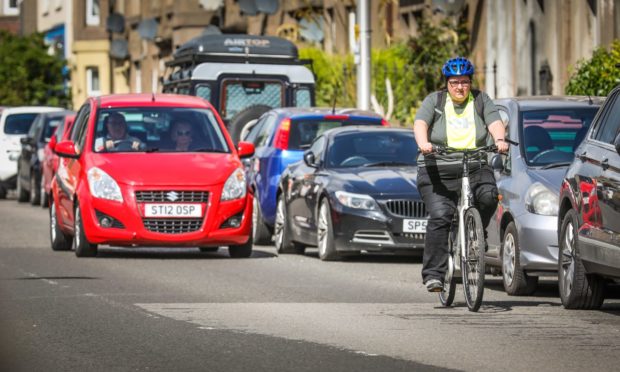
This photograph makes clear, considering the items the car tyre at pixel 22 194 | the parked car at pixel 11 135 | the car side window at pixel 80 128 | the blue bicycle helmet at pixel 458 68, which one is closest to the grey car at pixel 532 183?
the blue bicycle helmet at pixel 458 68

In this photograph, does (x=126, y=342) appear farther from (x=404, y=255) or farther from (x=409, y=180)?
(x=404, y=255)

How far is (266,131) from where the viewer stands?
2352 cm

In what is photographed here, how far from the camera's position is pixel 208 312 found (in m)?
13.4

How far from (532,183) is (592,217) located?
2.01 m

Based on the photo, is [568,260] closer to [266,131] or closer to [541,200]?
[541,200]

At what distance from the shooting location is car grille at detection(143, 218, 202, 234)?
1917cm

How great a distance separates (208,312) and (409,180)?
20.9 ft

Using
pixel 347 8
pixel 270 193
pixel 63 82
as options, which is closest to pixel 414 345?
pixel 270 193

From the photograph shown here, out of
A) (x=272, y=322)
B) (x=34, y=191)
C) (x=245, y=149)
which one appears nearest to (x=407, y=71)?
(x=34, y=191)

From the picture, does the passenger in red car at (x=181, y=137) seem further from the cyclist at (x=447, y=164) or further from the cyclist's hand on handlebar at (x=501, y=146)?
the cyclist's hand on handlebar at (x=501, y=146)

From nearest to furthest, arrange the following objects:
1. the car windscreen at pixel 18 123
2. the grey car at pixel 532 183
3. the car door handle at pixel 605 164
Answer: the car door handle at pixel 605 164 → the grey car at pixel 532 183 → the car windscreen at pixel 18 123

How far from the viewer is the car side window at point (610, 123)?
1354cm

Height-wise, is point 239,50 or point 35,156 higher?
point 239,50

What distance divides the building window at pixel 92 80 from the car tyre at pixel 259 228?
52.4m
